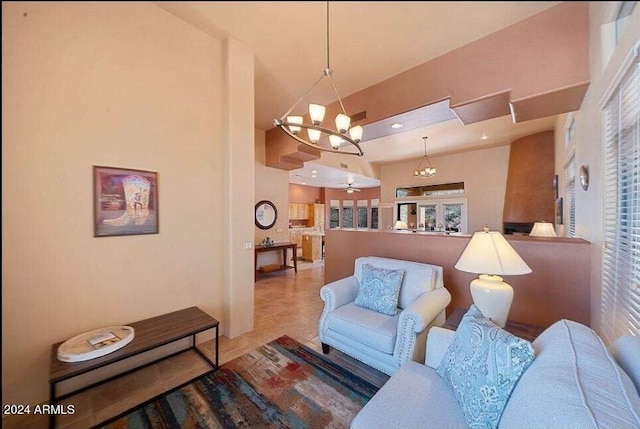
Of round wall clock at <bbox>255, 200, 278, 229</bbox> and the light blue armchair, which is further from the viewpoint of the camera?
round wall clock at <bbox>255, 200, 278, 229</bbox>

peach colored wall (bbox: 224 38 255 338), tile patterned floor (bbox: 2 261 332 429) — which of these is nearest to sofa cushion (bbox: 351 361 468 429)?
tile patterned floor (bbox: 2 261 332 429)

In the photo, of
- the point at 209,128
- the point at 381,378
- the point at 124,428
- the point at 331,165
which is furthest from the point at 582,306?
the point at 331,165

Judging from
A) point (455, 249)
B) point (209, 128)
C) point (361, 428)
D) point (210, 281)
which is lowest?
point (361, 428)

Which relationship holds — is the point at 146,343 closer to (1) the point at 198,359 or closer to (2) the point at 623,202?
(1) the point at 198,359

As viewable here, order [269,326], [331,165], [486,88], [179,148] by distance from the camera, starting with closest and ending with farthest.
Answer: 1. [486,88]
2. [179,148]
3. [269,326]
4. [331,165]

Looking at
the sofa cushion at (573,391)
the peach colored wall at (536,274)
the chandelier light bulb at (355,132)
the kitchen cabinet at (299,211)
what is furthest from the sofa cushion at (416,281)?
the kitchen cabinet at (299,211)

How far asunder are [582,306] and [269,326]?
3.25 m

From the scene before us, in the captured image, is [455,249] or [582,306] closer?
[582,306]

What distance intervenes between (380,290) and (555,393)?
1.56m

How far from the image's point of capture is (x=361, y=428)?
105cm

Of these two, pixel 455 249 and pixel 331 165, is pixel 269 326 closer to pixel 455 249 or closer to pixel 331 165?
pixel 455 249

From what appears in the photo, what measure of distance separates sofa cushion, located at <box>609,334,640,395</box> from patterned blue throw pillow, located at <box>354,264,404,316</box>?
1.36 metres

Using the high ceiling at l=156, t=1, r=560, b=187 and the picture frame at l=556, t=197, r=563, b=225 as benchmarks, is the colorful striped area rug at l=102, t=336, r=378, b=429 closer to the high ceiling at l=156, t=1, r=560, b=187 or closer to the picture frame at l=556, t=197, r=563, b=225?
the high ceiling at l=156, t=1, r=560, b=187

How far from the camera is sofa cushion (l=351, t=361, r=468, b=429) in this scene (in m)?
1.06
